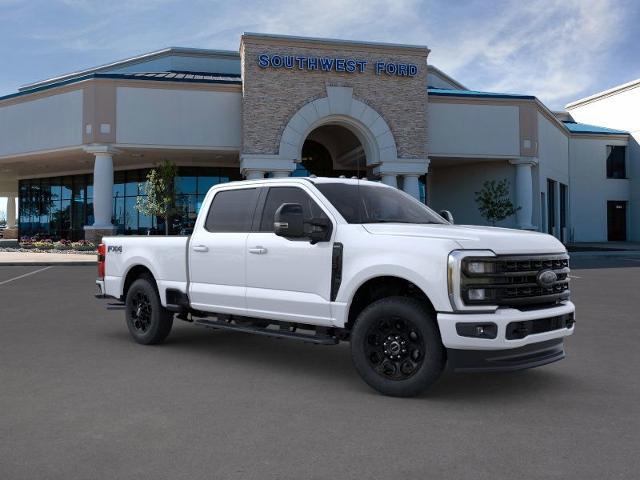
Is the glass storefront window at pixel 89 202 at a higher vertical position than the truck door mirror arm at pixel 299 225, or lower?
higher

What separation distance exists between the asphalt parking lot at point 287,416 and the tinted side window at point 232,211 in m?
1.58

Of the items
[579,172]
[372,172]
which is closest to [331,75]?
[372,172]

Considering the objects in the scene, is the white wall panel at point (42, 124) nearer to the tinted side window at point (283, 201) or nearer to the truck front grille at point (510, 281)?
the tinted side window at point (283, 201)

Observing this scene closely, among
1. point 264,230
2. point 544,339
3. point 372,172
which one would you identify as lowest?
point 544,339

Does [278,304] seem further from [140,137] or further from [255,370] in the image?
[140,137]

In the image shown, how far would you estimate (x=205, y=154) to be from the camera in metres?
33.6

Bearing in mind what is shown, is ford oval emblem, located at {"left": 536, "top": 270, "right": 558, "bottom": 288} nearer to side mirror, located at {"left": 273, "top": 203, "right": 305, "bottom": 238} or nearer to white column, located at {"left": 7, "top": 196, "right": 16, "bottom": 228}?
side mirror, located at {"left": 273, "top": 203, "right": 305, "bottom": 238}

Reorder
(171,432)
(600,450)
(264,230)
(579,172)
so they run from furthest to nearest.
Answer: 1. (579,172)
2. (264,230)
3. (171,432)
4. (600,450)

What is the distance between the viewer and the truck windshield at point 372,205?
663cm

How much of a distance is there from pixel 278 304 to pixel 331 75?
997 inches

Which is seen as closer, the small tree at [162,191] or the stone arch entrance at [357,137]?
the stone arch entrance at [357,137]

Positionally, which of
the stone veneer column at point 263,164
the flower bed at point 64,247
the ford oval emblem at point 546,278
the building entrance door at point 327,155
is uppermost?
the building entrance door at point 327,155

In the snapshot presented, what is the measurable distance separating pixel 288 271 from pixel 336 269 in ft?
2.12

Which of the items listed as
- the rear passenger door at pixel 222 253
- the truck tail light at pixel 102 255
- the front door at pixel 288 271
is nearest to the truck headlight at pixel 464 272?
the front door at pixel 288 271
